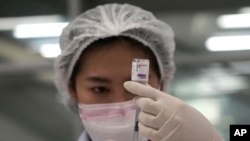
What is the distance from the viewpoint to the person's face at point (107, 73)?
113 cm

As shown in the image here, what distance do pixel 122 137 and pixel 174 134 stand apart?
24 centimetres

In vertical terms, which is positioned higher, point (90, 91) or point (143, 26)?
point (143, 26)

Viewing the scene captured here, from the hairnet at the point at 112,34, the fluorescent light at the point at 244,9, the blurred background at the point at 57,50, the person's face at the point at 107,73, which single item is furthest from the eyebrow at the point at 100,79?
the fluorescent light at the point at 244,9

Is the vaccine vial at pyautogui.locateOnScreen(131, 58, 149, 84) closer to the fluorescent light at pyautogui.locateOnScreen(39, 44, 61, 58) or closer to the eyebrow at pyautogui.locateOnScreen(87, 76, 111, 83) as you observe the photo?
the eyebrow at pyautogui.locateOnScreen(87, 76, 111, 83)

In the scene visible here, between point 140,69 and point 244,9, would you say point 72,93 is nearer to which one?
point 140,69

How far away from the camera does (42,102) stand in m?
3.18

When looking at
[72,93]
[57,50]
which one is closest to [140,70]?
[72,93]

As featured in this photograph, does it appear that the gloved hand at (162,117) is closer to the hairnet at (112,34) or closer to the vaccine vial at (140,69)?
the vaccine vial at (140,69)

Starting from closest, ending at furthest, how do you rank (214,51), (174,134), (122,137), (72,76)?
(174,134) → (122,137) → (72,76) → (214,51)

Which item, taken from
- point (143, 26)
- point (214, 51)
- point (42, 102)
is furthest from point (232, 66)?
point (143, 26)

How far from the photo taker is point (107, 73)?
114 cm

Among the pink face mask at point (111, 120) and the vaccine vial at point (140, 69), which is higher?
the vaccine vial at point (140, 69)

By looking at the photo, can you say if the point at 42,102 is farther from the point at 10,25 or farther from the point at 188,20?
the point at 188,20

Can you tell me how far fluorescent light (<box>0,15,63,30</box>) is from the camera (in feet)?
10.3
